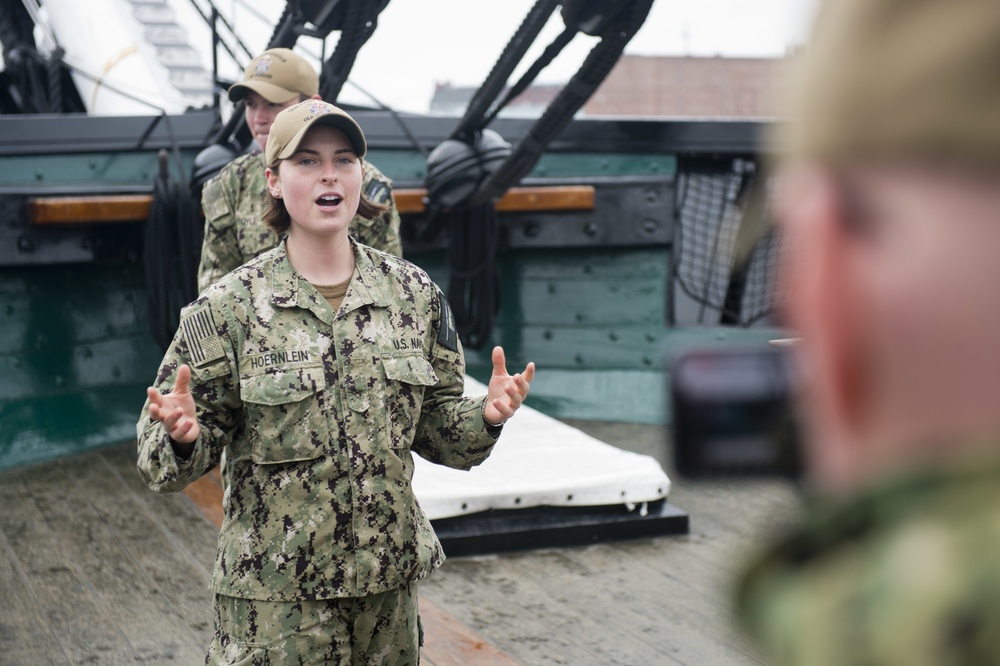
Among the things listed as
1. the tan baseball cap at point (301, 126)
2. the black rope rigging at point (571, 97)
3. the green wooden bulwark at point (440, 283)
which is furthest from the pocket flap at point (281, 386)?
the green wooden bulwark at point (440, 283)

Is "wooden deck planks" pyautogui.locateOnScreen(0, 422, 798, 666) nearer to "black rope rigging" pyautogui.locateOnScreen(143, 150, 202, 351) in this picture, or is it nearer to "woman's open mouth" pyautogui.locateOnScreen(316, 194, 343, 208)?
"black rope rigging" pyautogui.locateOnScreen(143, 150, 202, 351)

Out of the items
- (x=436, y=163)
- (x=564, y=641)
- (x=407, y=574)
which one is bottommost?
(x=564, y=641)

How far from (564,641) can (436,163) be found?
263 centimetres

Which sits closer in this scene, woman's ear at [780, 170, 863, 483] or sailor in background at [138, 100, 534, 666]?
woman's ear at [780, 170, 863, 483]

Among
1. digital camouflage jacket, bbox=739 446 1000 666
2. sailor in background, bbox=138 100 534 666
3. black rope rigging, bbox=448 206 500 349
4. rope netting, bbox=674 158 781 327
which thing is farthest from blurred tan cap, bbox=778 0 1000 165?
rope netting, bbox=674 158 781 327

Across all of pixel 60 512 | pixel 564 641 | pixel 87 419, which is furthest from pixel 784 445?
pixel 87 419

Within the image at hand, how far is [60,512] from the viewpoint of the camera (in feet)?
15.5

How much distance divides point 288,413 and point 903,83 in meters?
1.89

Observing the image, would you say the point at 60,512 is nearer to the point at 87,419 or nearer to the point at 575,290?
the point at 87,419

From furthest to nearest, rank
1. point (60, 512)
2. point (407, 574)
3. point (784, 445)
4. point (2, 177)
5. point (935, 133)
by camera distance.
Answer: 1. point (2, 177)
2. point (60, 512)
3. point (407, 574)
4. point (784, 445)
5. point (935, 133)

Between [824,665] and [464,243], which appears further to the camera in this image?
[464,243]

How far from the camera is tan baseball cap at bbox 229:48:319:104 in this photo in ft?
12.9

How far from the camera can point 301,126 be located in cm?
239

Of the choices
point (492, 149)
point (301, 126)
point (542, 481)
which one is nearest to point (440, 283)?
point (492, 149)
